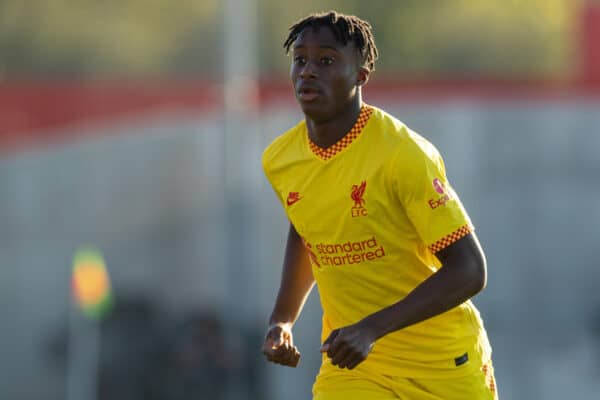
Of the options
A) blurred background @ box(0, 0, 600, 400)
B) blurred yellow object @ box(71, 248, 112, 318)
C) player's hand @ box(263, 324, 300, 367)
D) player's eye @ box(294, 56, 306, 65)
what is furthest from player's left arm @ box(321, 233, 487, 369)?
blurred yellow object @ box(71, 248, 112, 318)

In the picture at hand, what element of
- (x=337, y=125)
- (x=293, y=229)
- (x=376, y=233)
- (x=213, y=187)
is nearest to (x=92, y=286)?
(x=213, y=187)

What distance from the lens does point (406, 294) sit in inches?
174

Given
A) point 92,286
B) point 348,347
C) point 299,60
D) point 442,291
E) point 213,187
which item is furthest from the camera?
point 213,187

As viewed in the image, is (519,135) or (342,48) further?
(519,135)

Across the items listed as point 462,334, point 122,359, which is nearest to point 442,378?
point 462,334

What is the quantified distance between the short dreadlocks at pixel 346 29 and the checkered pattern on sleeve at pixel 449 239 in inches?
27.8

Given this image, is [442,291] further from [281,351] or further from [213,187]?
[213,187]

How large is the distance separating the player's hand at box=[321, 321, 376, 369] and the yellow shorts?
0.47 metres

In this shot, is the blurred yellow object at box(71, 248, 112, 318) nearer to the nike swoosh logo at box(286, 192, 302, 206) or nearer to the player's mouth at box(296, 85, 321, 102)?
the nike swoosh logo at box(286, 192, 302, 206)

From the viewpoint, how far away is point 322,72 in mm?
4320

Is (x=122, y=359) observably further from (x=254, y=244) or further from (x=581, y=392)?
(x=581, y=392)

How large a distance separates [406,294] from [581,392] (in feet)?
24.9

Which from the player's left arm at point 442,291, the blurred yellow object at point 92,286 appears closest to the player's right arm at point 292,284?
the player's left arm at point 442,291

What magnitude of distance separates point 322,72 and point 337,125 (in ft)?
0.72
